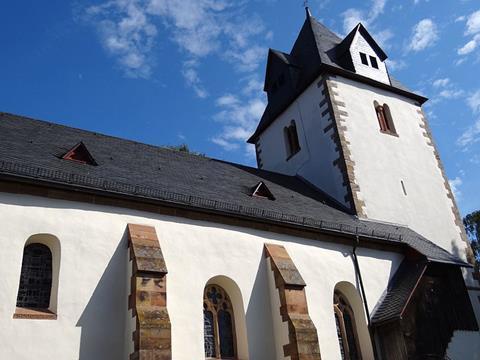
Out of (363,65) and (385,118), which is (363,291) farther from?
(363,65)

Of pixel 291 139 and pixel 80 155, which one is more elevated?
pixel 291 139

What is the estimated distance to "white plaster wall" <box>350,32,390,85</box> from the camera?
20312 mm

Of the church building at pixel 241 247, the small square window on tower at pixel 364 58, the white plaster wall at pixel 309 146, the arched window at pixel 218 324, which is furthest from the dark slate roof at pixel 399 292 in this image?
the small square window on tower at pixel 364 58

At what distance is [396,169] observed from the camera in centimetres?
1812

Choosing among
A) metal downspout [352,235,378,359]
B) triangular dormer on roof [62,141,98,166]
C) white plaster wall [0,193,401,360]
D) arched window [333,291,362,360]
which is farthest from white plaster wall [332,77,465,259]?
triangular dormer on roof [62,141,98,166]

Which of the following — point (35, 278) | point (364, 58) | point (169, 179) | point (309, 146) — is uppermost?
point (364, 58)

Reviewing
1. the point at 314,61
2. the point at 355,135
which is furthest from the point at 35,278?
the point at 314,61

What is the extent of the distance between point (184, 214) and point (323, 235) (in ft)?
13.2

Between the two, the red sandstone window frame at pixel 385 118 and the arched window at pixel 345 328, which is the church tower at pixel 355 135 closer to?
the red sandstone window frame at pixel 385 118

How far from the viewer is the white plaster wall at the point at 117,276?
347 inches

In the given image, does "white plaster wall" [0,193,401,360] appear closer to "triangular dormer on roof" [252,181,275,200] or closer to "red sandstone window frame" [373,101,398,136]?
"triangular dormer on roof" [252,181,275,200]

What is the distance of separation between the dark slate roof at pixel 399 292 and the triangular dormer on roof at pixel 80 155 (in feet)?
25.8

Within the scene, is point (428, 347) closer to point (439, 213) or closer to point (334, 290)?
point (334, 290)

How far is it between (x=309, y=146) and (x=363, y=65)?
4.32 m
